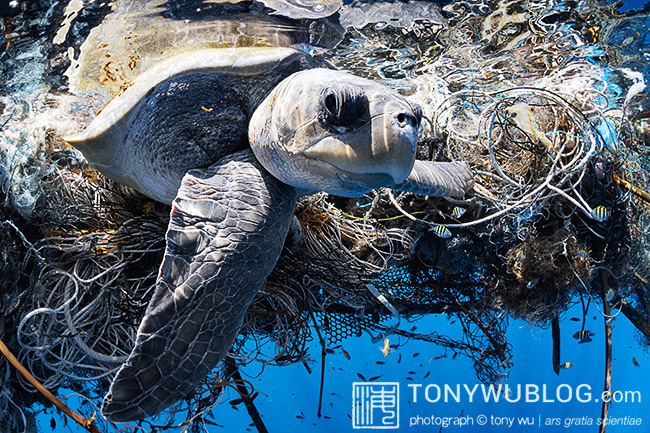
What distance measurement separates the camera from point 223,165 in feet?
6.07

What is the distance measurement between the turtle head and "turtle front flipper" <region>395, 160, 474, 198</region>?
0.58 m

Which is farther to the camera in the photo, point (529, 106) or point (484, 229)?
point (529, 106)

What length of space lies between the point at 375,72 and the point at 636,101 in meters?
3.12

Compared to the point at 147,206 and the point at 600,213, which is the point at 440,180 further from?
the point at 147,206

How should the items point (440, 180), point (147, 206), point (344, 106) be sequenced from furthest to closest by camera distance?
point (147, 206) < point (440, 180) < point (344, 106)

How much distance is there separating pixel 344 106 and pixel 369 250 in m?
1.42

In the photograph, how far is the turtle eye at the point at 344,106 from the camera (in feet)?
4.42

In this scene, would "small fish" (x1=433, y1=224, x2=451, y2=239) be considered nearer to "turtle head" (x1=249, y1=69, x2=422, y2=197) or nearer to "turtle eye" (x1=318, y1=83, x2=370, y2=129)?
"turtle head" (x1=249, y1=69, x2=422, y2=197)

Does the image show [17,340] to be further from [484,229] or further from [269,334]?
[484,229]

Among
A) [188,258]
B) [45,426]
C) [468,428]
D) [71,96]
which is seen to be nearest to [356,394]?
[468,428]

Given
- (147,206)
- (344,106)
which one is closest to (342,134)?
(344,106)

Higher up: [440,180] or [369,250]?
[440,180]

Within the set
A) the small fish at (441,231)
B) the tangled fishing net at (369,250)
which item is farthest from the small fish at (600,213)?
the small fish at (441,231)

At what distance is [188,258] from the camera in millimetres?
1548
